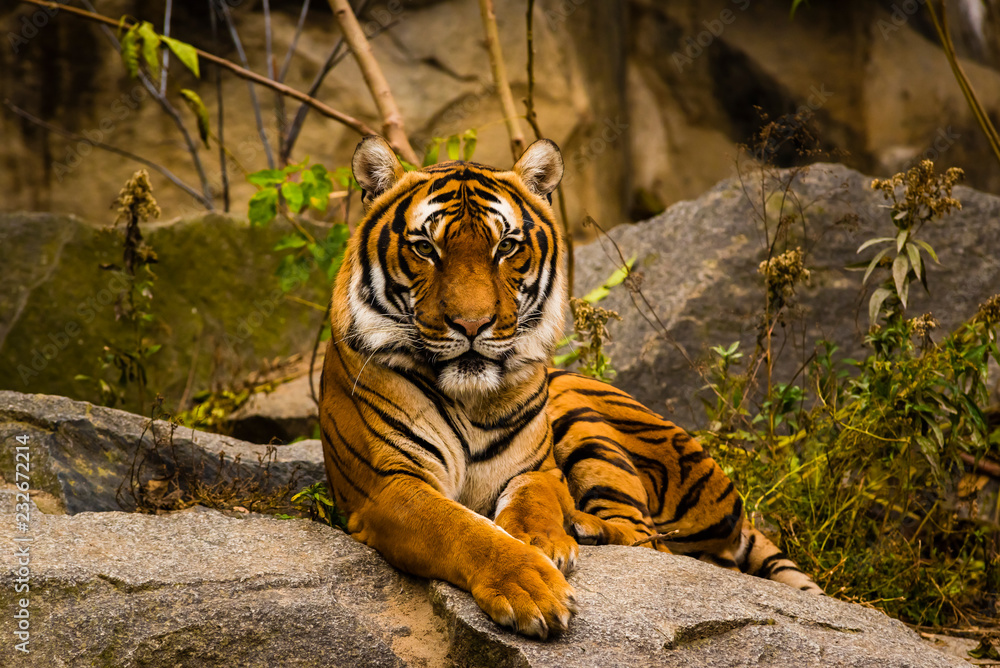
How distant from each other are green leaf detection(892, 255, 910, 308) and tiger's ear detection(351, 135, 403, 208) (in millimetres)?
2182

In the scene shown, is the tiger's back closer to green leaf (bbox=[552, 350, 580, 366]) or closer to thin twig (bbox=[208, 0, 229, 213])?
green leaf (bbox=[552, 350, 580, 366])

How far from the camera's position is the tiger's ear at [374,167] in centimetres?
290

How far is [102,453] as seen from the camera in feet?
11.3

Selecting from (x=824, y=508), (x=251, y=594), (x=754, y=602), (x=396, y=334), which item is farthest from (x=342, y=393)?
(x=824, y=508)

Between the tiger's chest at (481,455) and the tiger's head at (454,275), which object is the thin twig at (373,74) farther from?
the tiger's chest at (481,455)

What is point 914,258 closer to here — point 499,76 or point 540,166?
point 540,166

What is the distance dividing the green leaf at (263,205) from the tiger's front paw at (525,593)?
2.93 metres

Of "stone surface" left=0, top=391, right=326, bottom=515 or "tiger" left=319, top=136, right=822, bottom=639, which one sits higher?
"tiger" left=319, top=136, right=822, bottom=639

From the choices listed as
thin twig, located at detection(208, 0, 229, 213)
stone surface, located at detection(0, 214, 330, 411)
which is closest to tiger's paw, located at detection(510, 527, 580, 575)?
stone surface, located at detection(0, 214, 330, 411)

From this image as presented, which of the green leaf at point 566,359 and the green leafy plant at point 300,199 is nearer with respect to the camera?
the green leafy plant at point 300,199

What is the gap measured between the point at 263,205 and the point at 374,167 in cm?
195

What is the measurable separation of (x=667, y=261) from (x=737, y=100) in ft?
18.8

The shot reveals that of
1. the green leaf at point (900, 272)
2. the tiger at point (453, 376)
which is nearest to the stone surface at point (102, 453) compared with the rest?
the tiger at point (453, 376)

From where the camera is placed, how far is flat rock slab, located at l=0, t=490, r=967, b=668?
223 cm
